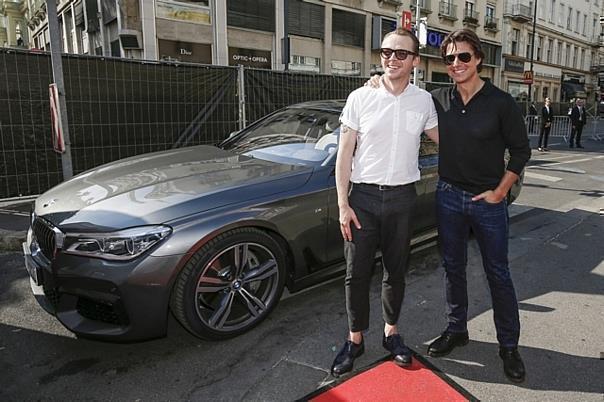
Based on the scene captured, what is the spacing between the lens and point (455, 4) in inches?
1211

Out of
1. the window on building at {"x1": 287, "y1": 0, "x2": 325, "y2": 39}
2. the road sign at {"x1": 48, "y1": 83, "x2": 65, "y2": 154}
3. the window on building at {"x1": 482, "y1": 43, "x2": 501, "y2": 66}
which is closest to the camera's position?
the road sign at {"x1": 48, "y1": 83, "x2": 65, "y2": 154}

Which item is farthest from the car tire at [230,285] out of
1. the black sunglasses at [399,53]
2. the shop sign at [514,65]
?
the shop sign at [514,65]

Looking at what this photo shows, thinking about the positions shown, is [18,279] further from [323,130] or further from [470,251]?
[470,251]

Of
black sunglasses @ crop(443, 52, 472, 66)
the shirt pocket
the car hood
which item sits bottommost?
the car hood

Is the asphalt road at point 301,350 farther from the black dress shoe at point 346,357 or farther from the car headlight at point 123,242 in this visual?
the car headlight at point 123,242

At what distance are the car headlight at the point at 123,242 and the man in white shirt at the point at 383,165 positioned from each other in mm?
1041

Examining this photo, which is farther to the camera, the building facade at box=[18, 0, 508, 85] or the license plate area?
the building facade at box=[18, 0, 508, 85]

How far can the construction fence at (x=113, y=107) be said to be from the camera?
579 cm

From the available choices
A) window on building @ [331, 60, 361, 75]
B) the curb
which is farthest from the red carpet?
window on building @ [331, 60, 361, 75]

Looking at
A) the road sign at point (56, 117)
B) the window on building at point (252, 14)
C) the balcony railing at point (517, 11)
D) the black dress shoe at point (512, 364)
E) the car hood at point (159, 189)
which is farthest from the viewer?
the balcony railing at point (517, 11)

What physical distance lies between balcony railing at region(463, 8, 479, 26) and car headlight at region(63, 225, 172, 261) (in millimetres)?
34597

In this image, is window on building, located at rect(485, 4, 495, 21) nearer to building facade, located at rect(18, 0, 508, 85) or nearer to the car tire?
building facade, located at rect(18, 0, 508, 85)

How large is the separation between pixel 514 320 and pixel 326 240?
1290 mm

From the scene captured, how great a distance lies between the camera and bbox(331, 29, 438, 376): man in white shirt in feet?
7.70
